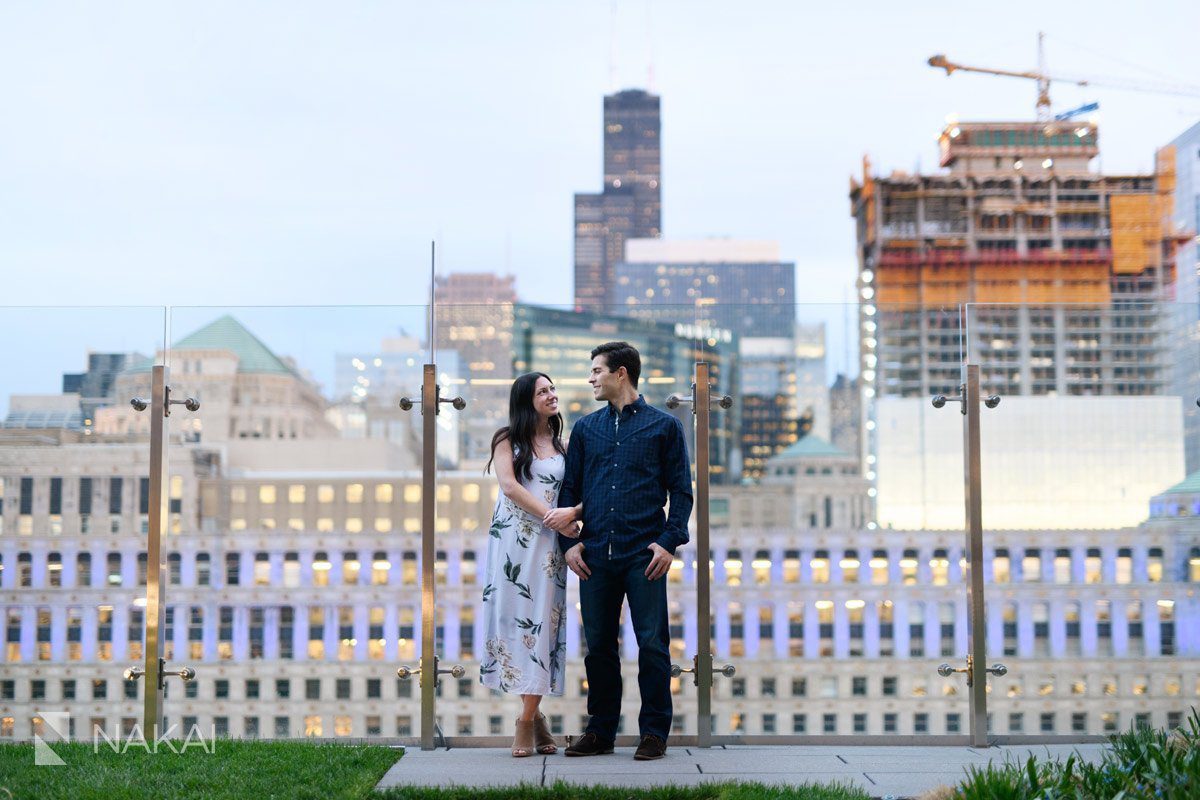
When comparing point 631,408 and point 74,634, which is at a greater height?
point 631,408

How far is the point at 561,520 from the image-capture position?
5.45 metres

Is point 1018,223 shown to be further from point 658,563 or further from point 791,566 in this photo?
point 658,563

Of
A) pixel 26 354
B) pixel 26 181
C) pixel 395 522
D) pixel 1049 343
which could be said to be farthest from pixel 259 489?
pixel 26 181

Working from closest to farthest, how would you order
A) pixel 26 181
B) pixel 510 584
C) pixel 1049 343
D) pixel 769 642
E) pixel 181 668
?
pixel 510 584 → pixel 181 668 → pixel 769 642 → pixel 1049 343 → pixel 26 181

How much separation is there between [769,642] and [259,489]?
9.19 ft

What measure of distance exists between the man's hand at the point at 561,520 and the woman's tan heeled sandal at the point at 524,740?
0.88m

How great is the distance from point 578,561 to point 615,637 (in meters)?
0.39

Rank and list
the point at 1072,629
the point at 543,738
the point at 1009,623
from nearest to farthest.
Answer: the point at 543,738, the point at 1009,623, the point at 1072,629

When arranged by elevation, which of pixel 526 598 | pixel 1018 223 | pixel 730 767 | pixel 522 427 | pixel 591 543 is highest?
pixel 1018 223

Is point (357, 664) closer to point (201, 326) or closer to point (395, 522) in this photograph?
point (395, 522)

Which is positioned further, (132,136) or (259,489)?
(132,136)

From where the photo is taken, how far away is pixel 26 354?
21.5 ft

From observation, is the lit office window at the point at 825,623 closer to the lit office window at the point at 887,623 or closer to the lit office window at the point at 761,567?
the lit office window at the point at 887,623

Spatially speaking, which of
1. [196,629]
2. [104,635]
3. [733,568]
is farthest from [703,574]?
[104,635]
